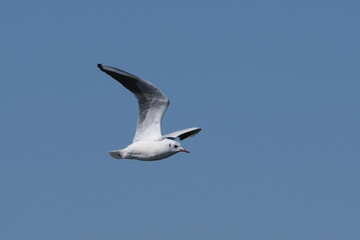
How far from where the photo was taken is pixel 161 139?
37281 millimetres

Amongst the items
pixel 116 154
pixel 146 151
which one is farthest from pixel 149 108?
pixel 116 154

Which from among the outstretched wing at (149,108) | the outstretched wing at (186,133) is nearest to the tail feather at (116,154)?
the outstretched wing at (149,108)

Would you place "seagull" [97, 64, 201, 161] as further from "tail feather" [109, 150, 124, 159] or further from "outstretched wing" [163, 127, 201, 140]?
"outstretched wing" [163, 127, 201, 140]

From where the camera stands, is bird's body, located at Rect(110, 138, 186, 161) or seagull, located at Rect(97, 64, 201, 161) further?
bird's body, located at Rect(110, 138, 186, 161)

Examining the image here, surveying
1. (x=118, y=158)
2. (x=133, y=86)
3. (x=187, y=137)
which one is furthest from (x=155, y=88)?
(x=187, y=137)

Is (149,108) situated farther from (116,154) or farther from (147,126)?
(116,154)

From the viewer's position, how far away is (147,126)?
3753 centimetres

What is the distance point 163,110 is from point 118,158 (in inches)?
114

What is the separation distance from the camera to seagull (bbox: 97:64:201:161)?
36344 millimetres

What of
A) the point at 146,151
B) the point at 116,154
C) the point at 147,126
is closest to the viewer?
the point at 146,151

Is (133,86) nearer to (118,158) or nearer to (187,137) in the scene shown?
(118,158)

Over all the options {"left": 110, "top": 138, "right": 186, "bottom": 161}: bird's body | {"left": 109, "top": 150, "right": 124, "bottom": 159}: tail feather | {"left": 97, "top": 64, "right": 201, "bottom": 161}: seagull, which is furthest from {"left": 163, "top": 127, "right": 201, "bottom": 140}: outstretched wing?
{"left": 109, "top": 150, "right": 124, "bottom": 159}: tail feather

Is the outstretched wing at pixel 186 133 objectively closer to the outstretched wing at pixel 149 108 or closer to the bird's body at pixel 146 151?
the outstretched wing at pixel 149 108

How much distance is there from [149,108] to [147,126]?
0.81m
